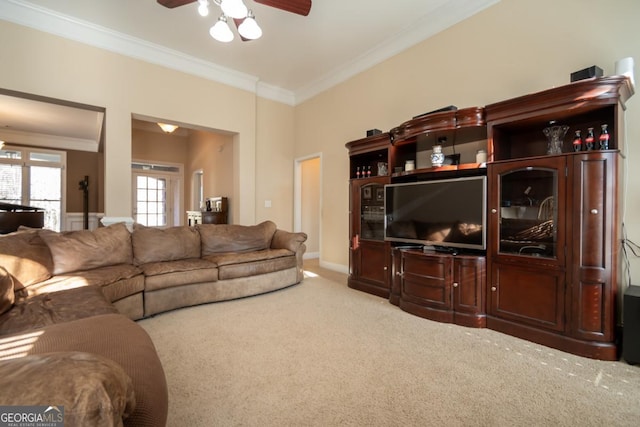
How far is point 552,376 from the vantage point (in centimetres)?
189

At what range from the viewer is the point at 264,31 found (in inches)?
152

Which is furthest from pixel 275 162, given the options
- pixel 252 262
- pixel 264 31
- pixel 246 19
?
pixel 246 19

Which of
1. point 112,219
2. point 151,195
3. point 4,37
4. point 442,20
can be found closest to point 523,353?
point 442,20

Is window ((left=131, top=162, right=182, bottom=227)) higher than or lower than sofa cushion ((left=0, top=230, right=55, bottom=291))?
higher

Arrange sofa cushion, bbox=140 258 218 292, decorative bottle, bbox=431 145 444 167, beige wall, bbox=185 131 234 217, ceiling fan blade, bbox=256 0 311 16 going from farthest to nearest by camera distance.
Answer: beige wall, bbox=185 131 234 217
decorative bottle, bbox=431 145 444 167
sofa cushion, bbox=140 258 218 292
ceiling fan blade, bbox=256 0 311 16

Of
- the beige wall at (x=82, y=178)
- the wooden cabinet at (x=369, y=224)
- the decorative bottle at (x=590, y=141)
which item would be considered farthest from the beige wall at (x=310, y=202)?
the beige wall at (x=82, y=178)

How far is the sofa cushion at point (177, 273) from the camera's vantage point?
291cm

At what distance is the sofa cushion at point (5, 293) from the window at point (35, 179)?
725 centimetres

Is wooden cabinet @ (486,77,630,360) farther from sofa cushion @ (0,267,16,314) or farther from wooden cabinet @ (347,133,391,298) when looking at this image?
sofa cushion @ (0,267,16,314)

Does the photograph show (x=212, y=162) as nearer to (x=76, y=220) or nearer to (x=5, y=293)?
(x=76, y=220)

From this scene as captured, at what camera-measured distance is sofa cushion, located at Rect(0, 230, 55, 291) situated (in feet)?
7.24

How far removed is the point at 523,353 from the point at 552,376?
1.02 ft

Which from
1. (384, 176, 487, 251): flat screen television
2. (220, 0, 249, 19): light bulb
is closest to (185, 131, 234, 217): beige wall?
(384, 176, 487, 251): flat screen television

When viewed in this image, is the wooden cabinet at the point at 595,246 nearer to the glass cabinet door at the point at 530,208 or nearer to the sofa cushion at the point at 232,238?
the glass cabinet door at the point at 530,208
